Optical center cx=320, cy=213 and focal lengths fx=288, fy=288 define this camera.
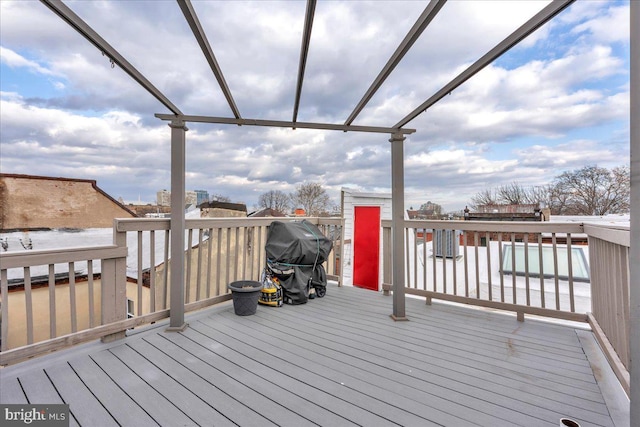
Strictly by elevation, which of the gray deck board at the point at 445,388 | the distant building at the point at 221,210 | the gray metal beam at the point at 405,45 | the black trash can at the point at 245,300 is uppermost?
the gray metal beam at the point at 405,45

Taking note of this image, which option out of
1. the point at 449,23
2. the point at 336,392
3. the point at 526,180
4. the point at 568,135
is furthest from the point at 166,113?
the point at 526,180

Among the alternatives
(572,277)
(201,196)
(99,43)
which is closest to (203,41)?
(99,43)

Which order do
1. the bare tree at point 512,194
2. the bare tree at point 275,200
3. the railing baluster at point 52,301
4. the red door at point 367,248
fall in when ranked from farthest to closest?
the bare tree at point 512,194 < the bare tree at point 275,200 < the red door at point 367,248 < the railing baluster at point 52,301

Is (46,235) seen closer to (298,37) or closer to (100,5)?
(100,5)

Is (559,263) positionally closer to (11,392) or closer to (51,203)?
(11,392)

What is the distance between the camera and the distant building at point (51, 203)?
827 centimetres

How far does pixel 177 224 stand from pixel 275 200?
478 inches

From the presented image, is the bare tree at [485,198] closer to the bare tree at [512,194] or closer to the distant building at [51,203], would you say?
the bare tree at [512,194]

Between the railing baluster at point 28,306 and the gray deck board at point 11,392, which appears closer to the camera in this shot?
the gray deck board at point 11,392

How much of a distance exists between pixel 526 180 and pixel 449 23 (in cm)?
1634

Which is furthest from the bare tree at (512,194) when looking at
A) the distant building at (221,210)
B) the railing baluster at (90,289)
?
the railing baluster at (90,289)

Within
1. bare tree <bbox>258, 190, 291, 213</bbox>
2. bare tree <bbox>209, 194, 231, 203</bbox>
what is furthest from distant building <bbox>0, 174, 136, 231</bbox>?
bare tree <bbox>258, 190, 291, 213</bbox>

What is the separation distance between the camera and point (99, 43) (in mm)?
1599

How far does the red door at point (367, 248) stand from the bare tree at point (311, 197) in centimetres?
781
